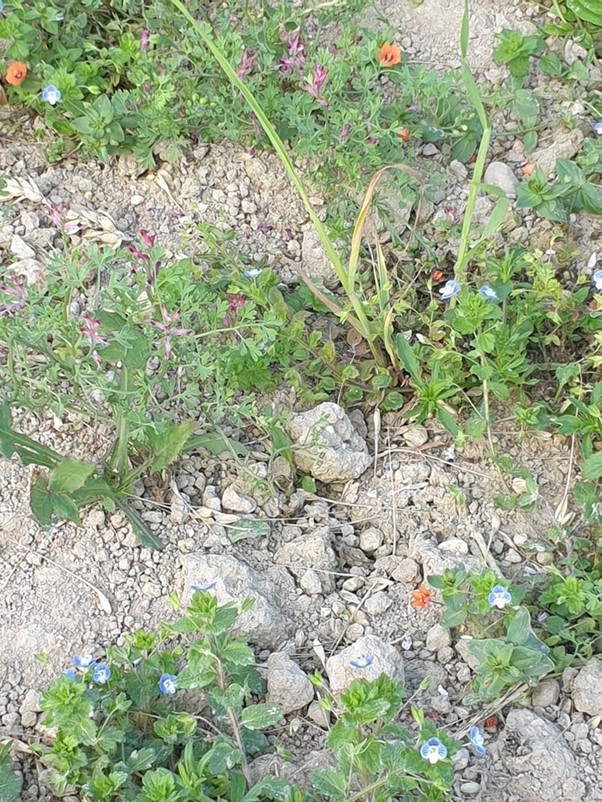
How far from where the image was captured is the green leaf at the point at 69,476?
8.34ft

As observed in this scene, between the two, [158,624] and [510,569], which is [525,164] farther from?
[158,624]

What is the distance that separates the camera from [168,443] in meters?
2.71

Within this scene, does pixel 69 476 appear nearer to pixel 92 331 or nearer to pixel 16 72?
pixel 92 331

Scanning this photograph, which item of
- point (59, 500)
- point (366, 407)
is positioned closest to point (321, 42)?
point (366, 407)

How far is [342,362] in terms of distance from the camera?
123 inches

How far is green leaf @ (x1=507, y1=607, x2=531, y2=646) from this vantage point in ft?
7.93

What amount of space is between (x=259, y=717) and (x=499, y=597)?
→ 2.11ft

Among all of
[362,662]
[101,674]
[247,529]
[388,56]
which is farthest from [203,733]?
[388,56]

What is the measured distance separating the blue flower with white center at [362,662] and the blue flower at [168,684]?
411 mm

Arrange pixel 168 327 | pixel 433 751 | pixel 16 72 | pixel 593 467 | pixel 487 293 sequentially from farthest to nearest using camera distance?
pixel 16 72 → pixel 487 293 → pixel 593 467 → pixel 168 327 → pixel 433 751

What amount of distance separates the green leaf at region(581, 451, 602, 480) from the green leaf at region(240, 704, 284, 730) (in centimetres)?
108

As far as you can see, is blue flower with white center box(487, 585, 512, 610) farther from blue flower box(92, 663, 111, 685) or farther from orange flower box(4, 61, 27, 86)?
orange flower box(4, 61, 27, 86)

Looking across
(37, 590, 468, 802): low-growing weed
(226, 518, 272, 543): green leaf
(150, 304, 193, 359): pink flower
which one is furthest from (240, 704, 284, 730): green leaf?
(150, 304, 193, 359): pink flower

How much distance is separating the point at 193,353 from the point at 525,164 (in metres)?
1.43
